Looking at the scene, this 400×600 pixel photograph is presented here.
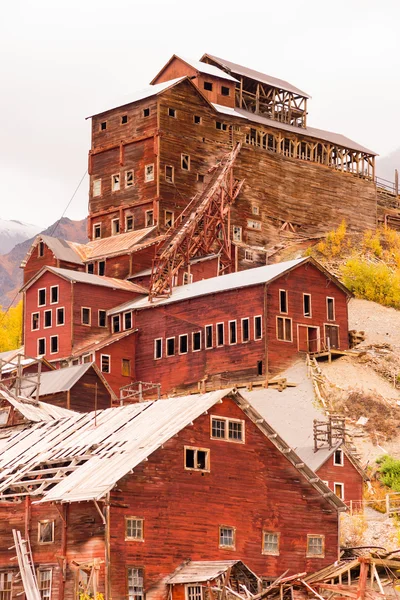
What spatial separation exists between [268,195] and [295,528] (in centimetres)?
5588

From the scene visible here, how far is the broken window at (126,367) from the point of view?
87812mm

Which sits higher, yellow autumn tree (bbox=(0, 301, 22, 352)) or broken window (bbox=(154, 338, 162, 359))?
yellow autumn tree (bbox=(0, 301, 22, 352))

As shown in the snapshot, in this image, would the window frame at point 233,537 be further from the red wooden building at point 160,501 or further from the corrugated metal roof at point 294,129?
the corrugated metal roof at point 294,129

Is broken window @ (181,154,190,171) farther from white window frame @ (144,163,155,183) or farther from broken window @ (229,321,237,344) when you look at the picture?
broken window @ (229,321,237,344)

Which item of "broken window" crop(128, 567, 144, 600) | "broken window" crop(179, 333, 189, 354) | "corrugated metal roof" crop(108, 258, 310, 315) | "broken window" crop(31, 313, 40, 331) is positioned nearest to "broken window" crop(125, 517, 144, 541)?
"broken window" crop(128, 567, 144, 600)

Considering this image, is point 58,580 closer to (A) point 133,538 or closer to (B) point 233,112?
(A) point 133,538

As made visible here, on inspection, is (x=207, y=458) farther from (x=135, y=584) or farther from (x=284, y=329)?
(x=284, y=329)

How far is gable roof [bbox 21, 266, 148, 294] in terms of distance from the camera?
3595 inches

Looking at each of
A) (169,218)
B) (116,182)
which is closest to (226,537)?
(169,218)

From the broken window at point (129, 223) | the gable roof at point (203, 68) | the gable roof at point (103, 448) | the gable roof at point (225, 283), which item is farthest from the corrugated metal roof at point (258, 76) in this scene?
the gable roof at point (103, 448)

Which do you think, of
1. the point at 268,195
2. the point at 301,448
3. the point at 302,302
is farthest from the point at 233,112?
the point at 301,448

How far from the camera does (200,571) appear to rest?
50531mm

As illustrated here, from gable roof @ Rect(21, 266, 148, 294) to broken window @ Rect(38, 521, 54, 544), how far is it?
38878 millimetres

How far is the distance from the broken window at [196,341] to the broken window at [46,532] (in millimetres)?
32895
